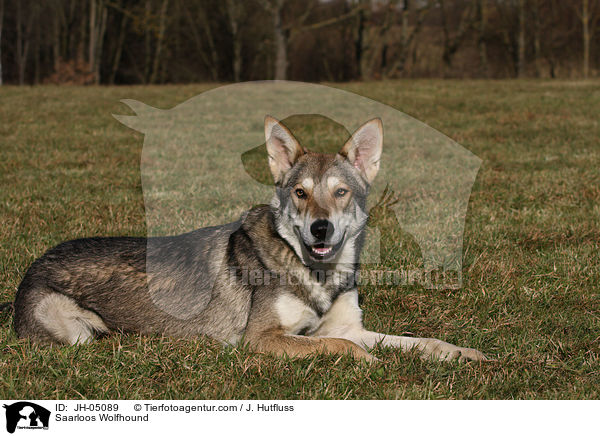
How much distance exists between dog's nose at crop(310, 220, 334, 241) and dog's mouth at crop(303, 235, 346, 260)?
0.34ft

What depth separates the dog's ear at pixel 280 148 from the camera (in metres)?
4.71

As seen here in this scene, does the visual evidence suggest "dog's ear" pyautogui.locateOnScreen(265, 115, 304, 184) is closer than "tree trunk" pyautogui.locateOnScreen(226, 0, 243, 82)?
Yes

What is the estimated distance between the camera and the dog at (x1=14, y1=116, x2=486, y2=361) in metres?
4.37

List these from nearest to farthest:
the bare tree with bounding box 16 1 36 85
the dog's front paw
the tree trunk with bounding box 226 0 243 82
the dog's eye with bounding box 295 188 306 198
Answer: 1. the dog's front paw
2. the dog's eye with bounding box 295 188 306 198
3. the tree trunk with bounding box 226 0 243 82
4. the bare tree with bounding box 16 1 36 85

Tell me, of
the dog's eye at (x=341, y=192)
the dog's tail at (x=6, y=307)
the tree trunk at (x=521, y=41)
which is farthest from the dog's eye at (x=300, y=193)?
the tree trunk at (x=521, y=41)

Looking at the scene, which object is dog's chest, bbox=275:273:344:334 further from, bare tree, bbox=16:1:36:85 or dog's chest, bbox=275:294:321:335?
bare tree, bbox=16:1:36:85

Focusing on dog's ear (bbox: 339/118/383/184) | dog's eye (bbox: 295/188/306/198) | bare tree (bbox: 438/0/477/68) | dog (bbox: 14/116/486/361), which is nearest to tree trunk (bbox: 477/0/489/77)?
bare tree (bbox: 438/0/477/68)

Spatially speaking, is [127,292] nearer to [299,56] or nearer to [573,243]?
[573,243]

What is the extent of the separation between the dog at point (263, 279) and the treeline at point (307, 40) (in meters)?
36.5

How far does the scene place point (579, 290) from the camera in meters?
5.59

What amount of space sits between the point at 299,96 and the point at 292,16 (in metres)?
30.6
